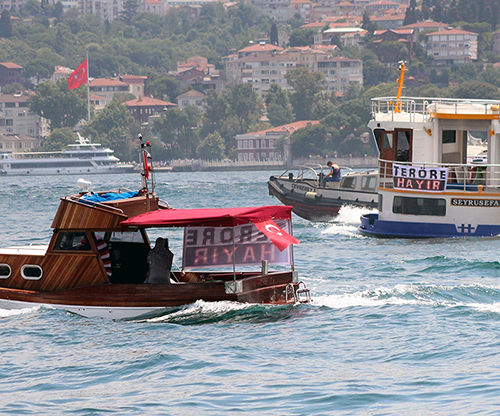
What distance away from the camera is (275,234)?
59.5ft

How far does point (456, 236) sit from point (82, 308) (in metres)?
16.0

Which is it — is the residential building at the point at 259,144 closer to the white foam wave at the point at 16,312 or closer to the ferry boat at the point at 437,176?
the ferry boat at the point at 437,176

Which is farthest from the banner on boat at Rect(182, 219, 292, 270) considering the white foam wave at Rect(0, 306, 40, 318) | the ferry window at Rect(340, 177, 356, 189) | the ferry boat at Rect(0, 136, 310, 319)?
the ferry window at Rect(340, 177, 356, 189)

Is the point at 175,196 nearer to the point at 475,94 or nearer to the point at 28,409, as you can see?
the point at 28,409

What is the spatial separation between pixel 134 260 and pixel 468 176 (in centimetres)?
1562

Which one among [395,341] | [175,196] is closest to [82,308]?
[395,341]

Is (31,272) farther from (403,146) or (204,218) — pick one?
(403,146)

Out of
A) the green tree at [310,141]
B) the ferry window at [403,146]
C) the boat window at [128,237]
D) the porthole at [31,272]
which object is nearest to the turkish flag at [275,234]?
the boat window at [128,237]

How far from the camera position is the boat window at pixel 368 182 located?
4031cm

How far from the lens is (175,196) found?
76625 mm

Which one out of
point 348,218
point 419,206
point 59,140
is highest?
point 59,140

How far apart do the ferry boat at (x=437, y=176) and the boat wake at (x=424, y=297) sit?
980 centimetres

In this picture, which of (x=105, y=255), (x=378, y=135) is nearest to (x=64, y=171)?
(x=378, y=135)

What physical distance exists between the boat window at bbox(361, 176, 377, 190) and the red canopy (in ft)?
72.9
